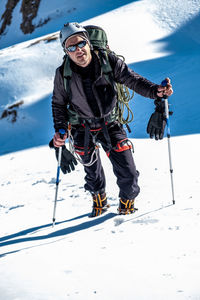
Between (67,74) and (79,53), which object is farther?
(67,74)

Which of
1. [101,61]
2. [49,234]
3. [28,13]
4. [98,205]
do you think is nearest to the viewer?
[101,61]

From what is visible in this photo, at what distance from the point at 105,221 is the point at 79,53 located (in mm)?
2007

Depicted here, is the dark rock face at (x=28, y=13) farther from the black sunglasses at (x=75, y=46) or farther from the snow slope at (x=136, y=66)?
the black sunglasses at (x=75, y=46)

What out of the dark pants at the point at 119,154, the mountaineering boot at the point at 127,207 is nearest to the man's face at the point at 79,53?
the dark pants at the point at 119,154

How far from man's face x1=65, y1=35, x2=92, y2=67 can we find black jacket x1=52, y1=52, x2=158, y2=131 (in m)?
0.11

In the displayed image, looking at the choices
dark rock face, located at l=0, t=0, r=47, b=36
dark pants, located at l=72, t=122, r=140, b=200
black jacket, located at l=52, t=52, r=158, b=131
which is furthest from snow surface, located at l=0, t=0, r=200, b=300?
dark rock face, located at l=0, t=0, r=47, b=36

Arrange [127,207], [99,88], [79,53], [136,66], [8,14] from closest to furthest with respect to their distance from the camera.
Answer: [79,53] < [99,88] < [127,207] < [136,66] < [8,14]

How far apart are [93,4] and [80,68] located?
19953mm

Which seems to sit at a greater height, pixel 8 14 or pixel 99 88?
pixel 8 14

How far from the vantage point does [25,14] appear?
80.8 ft

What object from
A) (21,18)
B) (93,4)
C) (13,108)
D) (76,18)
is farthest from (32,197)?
(21,18)

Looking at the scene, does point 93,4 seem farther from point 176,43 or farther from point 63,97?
point 63,97

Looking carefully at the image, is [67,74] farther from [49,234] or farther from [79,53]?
[49,234]

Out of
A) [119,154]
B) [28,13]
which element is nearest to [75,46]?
[119,154]
